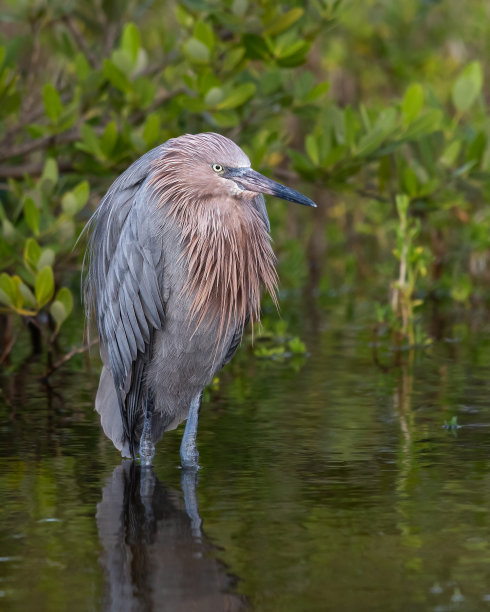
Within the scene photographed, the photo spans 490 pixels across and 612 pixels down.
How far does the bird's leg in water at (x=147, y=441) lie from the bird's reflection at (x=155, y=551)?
0.12 metres

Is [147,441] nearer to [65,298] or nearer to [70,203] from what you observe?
[65,298]

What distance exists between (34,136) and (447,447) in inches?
141

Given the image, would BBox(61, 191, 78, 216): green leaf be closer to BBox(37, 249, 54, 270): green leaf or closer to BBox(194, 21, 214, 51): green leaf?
BBox(37, 249, 54, 270): green leaf

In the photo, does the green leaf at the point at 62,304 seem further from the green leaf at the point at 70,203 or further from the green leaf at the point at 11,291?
the green leaf at the point at 70,203

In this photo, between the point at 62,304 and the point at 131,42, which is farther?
the point at 131,42

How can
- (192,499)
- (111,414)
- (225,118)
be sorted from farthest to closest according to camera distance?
(225,118) → (111,414) → (192,499)

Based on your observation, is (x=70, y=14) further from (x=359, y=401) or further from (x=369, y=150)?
(x=359, y=401)

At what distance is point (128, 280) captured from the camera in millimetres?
5766

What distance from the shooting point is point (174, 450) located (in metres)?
6.21

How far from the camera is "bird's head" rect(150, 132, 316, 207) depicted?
5617mm

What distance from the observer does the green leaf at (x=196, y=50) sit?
7719 mm

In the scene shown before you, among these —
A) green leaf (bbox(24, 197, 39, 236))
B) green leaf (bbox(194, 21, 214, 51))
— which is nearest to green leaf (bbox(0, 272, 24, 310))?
green leaf (bbox(24, 197, 39, 236))

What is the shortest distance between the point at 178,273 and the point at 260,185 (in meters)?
0.56

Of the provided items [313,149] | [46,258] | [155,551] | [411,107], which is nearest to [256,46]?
[313,149]
